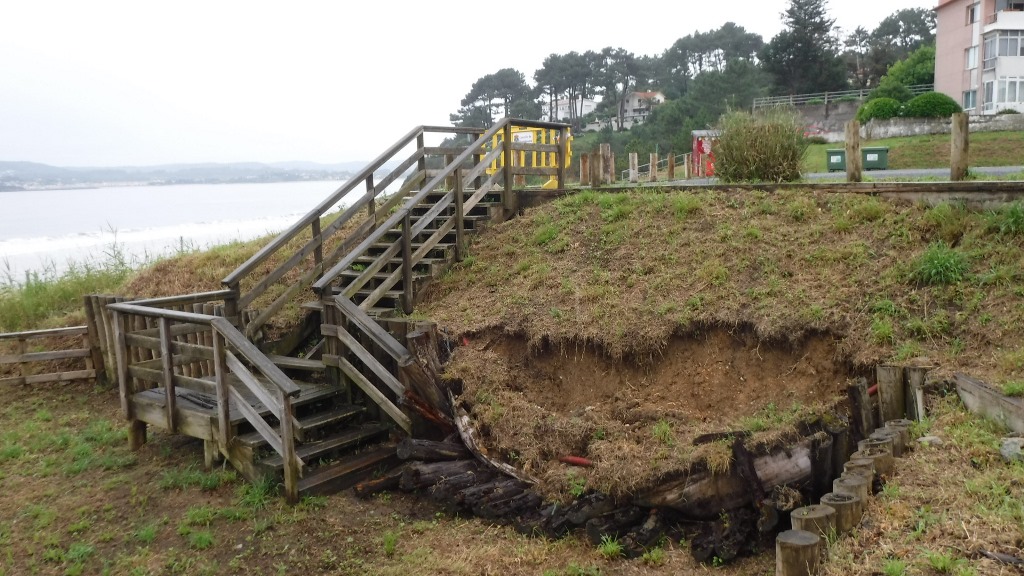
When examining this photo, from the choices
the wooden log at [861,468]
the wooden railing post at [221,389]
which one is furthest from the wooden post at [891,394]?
the wooden railing post at [221,389]

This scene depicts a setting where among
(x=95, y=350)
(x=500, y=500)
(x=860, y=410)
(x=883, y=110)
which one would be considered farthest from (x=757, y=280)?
(x=883, y=110)

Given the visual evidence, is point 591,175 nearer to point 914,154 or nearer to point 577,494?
point 577,494

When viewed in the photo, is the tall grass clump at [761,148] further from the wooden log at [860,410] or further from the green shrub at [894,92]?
the green shrub at [894,92]

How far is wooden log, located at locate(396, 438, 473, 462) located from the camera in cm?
728

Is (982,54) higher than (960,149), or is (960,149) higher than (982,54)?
(982,54)

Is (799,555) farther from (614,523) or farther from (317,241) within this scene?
(317,241)

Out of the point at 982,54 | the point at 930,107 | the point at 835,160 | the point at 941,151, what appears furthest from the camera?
the point at 982,54

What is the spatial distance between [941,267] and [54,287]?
1524 cm

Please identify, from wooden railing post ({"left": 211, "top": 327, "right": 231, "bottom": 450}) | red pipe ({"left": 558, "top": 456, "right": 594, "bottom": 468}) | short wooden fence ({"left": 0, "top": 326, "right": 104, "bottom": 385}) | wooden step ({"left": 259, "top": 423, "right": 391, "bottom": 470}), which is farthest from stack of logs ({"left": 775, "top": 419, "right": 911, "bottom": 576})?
short wooden fence ({"left": 0, "top": 326, "right": 104, "bottom": 385})

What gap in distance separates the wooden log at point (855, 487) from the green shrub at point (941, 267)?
126 inches

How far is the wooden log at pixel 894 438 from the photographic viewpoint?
17.6 feet

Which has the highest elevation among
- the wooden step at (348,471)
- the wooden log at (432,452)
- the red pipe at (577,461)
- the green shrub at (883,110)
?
the green shrub at (883,110)

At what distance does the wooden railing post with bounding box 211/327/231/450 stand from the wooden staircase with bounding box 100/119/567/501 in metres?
0.01

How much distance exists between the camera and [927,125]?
2991cm
